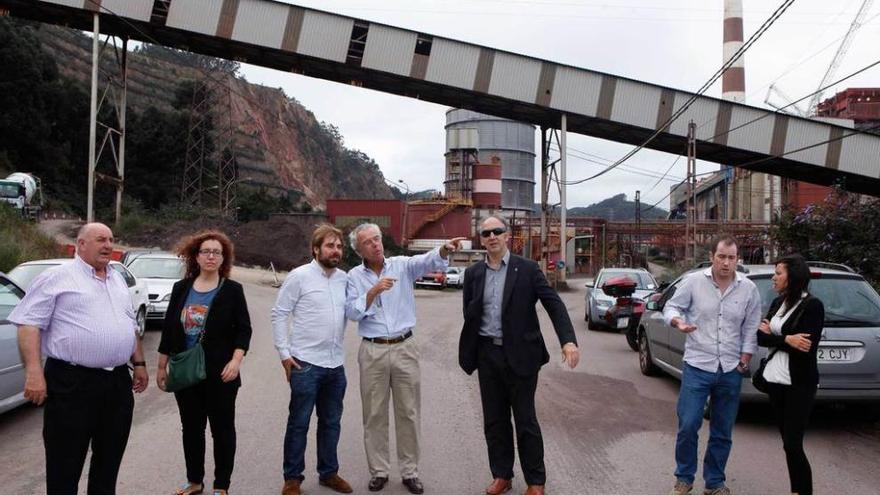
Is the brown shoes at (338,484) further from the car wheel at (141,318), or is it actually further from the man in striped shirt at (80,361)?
the car wheel at (141,318)

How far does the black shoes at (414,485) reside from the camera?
4832 mm

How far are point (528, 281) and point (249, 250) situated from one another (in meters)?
33.5

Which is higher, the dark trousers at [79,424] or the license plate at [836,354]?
the license plate at [836,354]

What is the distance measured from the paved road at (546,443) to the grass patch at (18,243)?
1110 cm

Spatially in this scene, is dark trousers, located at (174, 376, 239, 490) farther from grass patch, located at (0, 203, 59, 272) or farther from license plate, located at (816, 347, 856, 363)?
grass patch, located at (0, 203, 59, 272)

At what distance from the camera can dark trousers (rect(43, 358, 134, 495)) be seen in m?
3.70

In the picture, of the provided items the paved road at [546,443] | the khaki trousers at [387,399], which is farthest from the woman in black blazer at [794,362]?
the khaki trousers at [387,399]

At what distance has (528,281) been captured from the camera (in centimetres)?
479

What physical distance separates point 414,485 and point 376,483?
0.28 metres

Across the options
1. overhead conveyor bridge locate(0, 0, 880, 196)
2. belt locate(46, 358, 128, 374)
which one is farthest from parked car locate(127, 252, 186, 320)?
overhead conveyor bridge locate(0, 0, 880, 196)

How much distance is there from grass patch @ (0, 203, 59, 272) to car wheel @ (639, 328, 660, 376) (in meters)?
14.7

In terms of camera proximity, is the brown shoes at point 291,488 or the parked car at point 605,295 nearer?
the brown shoes at point 291,488

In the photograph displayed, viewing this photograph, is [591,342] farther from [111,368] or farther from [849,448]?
[111,368]

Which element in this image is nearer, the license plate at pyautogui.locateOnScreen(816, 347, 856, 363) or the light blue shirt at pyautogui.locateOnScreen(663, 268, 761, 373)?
the light blue shirt at pyautogui.locateOnScreen(663, 268, 761, 373)
